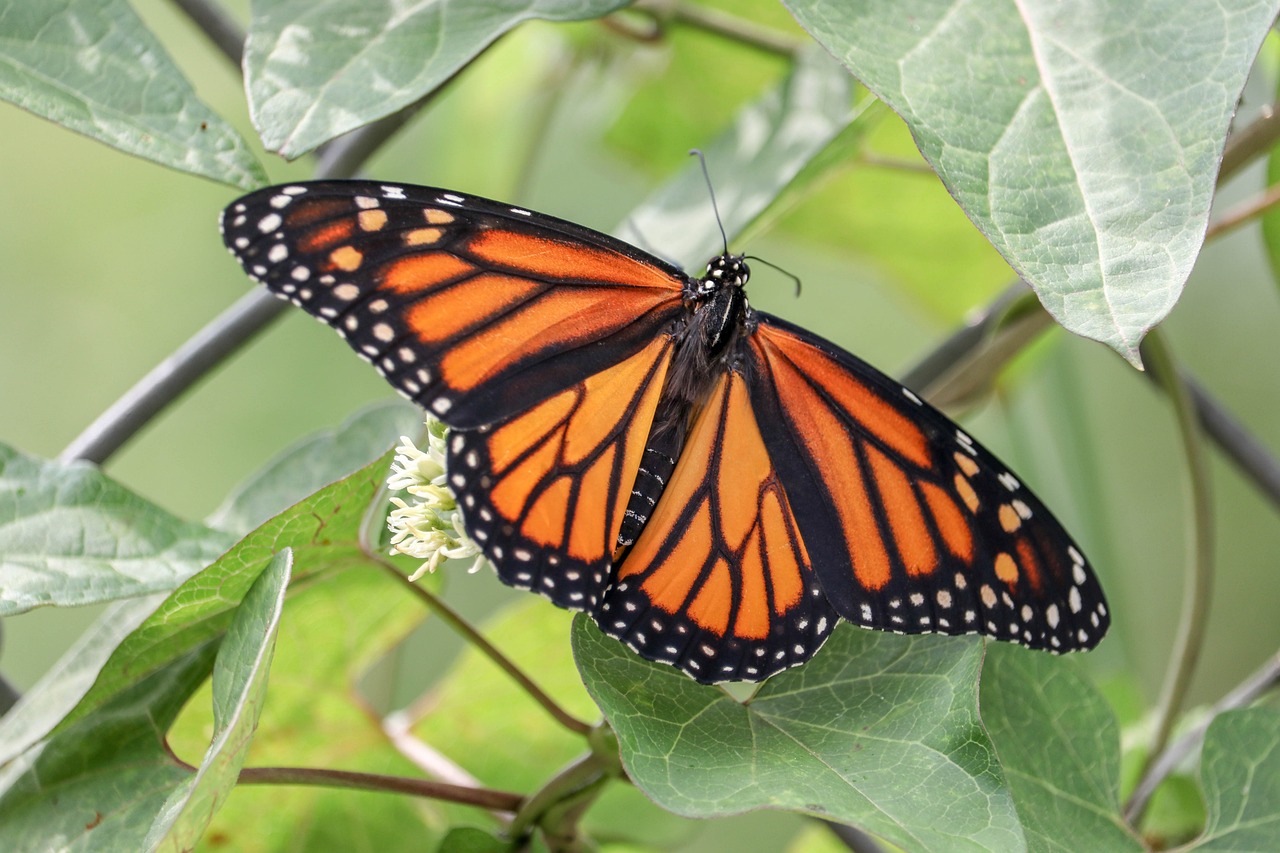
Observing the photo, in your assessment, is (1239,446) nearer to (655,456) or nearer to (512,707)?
(655,456)

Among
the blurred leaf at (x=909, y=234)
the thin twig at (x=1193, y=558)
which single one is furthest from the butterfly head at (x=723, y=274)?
the blurred leaf at (x=909, y=234)

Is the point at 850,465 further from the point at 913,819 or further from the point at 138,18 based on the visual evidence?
the point at 138,18

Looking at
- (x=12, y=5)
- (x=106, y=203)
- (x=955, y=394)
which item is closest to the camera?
(x=12, y=5)

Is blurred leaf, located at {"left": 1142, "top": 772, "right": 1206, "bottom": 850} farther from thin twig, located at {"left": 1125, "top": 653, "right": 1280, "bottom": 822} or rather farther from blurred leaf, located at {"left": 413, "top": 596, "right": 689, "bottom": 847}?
blurred leaf, located at {"left": 413, "top": 596, "right": 689, "bottom": 847}

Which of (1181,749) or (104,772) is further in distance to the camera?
(1181,749)

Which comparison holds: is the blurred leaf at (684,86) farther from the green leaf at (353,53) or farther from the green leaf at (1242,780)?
the green leaf at (1242,780)

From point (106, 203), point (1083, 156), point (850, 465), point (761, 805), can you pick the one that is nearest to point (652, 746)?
point (761, 805)

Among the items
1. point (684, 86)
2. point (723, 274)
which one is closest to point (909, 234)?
point (684, 86)
